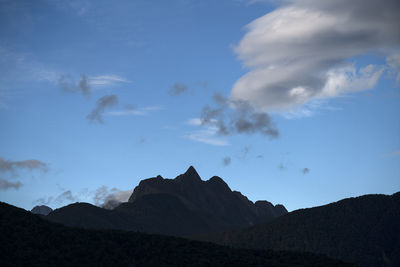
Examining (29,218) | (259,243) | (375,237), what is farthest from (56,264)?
(375,237)

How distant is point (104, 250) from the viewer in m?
93.6

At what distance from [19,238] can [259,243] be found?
127572 mm

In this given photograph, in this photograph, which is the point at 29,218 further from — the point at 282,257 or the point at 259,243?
the point at 259,243

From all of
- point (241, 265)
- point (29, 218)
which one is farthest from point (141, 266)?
point (29, 218)

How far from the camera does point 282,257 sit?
A: 345 feet

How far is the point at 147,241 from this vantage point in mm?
103125

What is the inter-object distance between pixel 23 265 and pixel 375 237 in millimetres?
153137

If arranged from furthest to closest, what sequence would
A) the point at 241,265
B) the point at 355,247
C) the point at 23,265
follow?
the point at 355,247 < the point at 241,265 < the point at 23,265

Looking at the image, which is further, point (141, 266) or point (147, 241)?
point (147, 241)

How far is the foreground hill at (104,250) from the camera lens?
8600 cm

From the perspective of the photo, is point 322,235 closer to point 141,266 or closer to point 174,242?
point 174,242

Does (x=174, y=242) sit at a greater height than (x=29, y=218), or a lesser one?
lesser

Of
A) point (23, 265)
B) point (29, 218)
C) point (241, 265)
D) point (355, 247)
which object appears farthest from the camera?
point (355, 247)

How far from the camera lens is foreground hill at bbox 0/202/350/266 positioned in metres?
86.0
